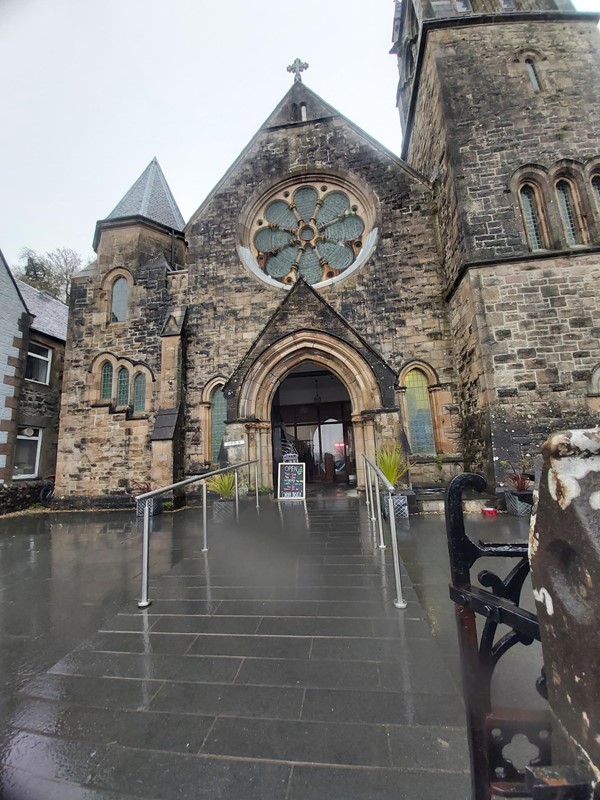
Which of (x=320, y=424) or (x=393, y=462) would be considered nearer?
(x=393, y=462)

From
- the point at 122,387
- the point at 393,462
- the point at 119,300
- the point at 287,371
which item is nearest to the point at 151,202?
the point at 119,300

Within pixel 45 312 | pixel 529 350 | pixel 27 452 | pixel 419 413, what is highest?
pixel 45 312

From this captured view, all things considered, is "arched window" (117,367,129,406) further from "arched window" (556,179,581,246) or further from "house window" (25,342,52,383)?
"arched window" (556,179,581,246)

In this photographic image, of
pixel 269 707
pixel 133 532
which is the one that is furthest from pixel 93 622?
pixel 133 532

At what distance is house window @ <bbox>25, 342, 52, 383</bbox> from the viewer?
12.8m

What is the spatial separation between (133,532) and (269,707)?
19.2 feet

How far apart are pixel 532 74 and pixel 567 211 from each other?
436 cm

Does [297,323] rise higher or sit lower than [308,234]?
lower

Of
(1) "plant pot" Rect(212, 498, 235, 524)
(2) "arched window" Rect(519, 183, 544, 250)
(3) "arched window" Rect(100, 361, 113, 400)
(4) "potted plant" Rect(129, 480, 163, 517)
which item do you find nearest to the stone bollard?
(1) "plant pot" Rect(212, 498, 235, 524)

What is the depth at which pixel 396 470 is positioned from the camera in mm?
6625

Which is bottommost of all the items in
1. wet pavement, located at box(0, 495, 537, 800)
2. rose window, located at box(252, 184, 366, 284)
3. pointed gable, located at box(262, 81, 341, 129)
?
wet pavement, located at box(0, 495, 537, 800)

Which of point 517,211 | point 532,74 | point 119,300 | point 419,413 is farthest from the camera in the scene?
point 119,300

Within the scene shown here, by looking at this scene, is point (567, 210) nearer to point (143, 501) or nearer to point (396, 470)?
point (396, 470)

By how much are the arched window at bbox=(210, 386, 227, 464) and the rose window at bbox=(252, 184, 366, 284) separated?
13.9 feet
